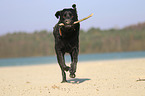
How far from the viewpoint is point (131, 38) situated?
384ft

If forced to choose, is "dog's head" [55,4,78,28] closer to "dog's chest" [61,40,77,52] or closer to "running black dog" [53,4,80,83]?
"running black dog" [53,4,80,83]

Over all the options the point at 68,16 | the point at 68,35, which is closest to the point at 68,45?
the point at 68,35

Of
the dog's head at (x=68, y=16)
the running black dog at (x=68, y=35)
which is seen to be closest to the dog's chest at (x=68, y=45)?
the running black dog at (x=68, y=35)

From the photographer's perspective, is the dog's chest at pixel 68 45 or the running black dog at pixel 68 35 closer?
the running black dog at pixel 68 35

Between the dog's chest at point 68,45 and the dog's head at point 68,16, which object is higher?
the dog's head at point 68,16

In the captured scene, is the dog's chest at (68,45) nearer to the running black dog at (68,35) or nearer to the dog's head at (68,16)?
the running black dog at (68,35)

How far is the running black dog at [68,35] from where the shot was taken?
7.57m

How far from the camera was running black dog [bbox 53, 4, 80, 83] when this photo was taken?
757 centimetres

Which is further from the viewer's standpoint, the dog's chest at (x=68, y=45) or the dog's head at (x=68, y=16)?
the dog's chest at (x=68, y=45)

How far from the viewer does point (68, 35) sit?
794 centimetres

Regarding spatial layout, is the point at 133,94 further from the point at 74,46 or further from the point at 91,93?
the point at 74,46

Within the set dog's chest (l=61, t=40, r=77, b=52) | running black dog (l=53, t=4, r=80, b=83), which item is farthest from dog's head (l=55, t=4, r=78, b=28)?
dog's chest (l=61, t=40, r=77, b=52)

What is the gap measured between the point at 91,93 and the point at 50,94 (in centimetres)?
117

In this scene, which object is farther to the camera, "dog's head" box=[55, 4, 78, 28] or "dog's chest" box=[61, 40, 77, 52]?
"dog's chest" box=[61, 40, 77, 52]
